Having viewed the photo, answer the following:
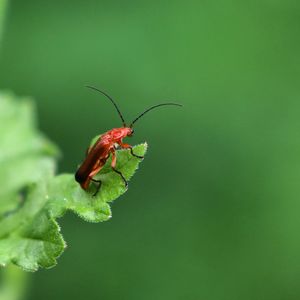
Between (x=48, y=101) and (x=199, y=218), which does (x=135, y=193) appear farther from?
(x=48, y=101)

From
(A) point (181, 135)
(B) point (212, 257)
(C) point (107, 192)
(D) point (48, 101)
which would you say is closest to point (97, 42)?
(D) point (48, 101)

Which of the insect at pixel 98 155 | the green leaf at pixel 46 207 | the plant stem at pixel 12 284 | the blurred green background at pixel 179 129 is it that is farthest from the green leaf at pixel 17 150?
the blurred green background at pixel 179 129

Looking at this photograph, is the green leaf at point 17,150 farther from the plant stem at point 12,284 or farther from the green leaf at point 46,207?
the plant stem at point 12,284

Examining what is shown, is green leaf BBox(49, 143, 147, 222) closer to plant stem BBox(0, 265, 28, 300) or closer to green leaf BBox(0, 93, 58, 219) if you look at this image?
green leaf BBox(0, 93, 58, 219)

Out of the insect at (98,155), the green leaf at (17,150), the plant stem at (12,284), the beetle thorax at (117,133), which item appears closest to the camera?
the insect at (98,155)

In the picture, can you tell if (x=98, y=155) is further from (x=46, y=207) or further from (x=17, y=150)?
(x=17, y=150)

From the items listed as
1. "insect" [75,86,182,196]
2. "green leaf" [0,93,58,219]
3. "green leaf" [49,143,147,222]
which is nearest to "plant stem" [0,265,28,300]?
"green leaf" [0,93,58,219]

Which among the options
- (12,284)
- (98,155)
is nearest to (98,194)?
(98,155)
